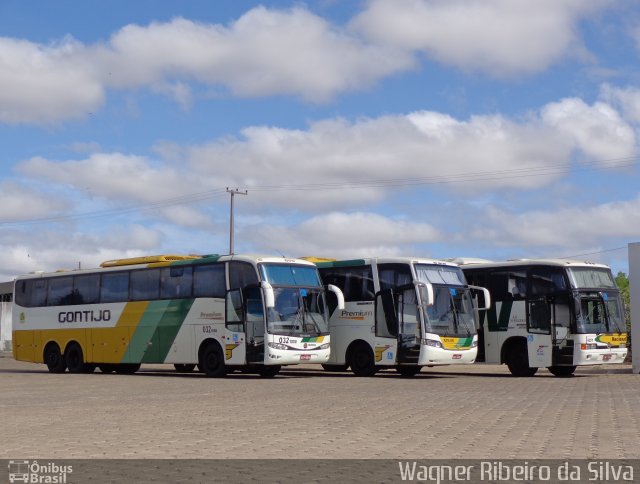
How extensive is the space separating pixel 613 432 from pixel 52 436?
666cm

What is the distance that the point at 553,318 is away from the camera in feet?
96.3

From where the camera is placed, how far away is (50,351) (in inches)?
1390

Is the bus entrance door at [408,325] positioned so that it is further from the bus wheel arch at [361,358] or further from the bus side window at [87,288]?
the bus side window at [87,288]

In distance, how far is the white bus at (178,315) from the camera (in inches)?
1113

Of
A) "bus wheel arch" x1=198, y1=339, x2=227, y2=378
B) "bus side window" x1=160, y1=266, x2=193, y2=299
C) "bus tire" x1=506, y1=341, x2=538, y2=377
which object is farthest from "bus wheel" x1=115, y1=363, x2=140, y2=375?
A: "bus tire" x1=506, y1=341, x2=538, y2=377

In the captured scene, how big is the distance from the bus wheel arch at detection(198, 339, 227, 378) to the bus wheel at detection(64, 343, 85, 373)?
5782mm

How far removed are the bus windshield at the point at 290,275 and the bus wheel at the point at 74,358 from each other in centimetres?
892

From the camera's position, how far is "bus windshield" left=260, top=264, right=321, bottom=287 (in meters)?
28.4

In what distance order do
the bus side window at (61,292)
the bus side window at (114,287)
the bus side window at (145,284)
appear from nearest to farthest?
the bus side window at (145,284) → the bus side window at (114,287) → the bus side window at (61,292)

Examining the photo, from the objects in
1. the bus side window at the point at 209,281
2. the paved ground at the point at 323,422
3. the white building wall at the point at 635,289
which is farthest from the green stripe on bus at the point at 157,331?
the white building wall at the point at 635,289

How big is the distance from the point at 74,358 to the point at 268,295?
32.4 ft

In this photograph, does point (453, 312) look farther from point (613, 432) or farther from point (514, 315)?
point (613, 432)

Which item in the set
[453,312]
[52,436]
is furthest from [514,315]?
[52,436]
